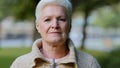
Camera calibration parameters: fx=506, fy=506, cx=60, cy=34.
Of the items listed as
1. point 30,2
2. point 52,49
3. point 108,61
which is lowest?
point 108,61

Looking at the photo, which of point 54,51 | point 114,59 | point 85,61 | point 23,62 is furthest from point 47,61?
point 114,59

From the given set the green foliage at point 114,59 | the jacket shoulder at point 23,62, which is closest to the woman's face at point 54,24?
the jacket shoulder at point 23,62

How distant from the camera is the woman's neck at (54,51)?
155 inches

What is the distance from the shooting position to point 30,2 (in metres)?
14.8

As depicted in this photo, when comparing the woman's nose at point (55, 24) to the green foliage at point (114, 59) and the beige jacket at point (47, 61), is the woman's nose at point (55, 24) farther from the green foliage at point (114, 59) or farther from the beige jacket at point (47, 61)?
the green foliage at point (114, 59)

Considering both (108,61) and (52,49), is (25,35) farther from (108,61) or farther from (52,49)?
(52,49)

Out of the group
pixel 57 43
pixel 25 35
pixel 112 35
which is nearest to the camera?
pixel 57 43

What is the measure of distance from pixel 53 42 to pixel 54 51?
0.11m

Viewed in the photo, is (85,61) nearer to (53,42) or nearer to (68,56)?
(68,56)

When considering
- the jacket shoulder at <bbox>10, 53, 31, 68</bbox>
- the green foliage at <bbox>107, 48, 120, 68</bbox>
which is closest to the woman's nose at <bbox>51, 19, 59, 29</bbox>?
the jacket shoulder at <bbox>10, 53, 31, 68</bbox>

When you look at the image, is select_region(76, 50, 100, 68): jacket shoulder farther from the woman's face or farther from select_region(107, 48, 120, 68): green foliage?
select_region(107, 48, 120, 68): green foliage

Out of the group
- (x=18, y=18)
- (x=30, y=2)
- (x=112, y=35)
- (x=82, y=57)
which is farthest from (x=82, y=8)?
(x=112, y=35)

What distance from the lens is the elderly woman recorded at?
384 centimetres

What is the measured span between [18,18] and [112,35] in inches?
1213
